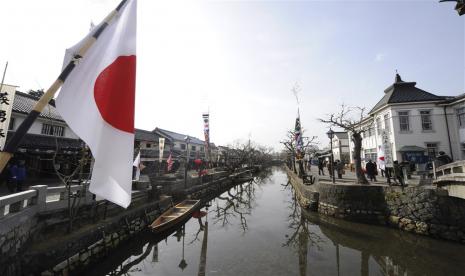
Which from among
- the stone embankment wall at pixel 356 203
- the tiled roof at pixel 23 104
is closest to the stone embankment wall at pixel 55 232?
the tiled roof at pixel 23 104

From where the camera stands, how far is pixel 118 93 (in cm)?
376

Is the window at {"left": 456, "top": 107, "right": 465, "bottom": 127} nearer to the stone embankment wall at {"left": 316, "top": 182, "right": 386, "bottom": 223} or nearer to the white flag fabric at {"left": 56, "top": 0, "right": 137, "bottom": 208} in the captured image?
the stone embankment wall at {"left": 316, "top": 182, "right": 386, "bottom": 223}

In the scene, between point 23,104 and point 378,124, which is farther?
point 378,124

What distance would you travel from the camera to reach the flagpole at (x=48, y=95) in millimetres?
Answer: 2617

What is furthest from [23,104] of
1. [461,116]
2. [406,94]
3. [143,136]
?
[461,116]

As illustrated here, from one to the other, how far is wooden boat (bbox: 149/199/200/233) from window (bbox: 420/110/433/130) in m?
25.9

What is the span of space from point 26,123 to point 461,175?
53.5 feet

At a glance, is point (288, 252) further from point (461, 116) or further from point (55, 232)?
point (461, 116)

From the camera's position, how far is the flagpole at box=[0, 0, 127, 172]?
262cm

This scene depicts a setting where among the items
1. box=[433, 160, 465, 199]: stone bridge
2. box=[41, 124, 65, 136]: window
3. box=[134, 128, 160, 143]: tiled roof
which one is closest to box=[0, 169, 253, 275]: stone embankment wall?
box=[41, 124, 65, 136]: window

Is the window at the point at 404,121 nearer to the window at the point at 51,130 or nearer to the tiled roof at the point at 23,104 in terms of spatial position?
the tiled roof at the point at 23,104

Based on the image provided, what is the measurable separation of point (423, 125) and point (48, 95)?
32.5 m

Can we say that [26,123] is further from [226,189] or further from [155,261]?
[226,189]

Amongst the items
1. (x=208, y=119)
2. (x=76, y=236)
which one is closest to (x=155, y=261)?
(x=76, y=236)
